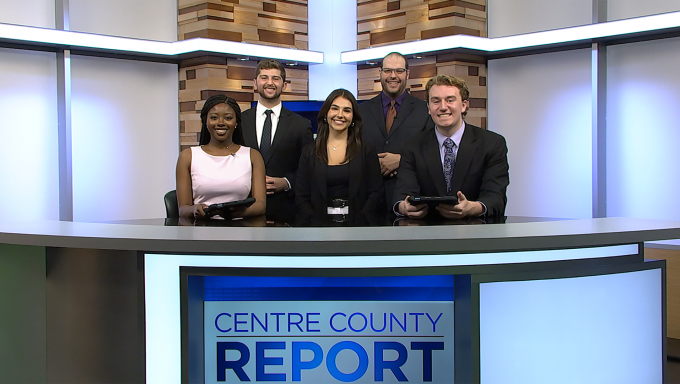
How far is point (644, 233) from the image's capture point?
214cm

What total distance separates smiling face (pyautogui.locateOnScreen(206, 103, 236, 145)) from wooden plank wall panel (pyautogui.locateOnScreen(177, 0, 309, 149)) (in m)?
2.37

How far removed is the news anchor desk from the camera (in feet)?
6.67

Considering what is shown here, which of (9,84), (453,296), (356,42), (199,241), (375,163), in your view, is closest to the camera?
(199,241)

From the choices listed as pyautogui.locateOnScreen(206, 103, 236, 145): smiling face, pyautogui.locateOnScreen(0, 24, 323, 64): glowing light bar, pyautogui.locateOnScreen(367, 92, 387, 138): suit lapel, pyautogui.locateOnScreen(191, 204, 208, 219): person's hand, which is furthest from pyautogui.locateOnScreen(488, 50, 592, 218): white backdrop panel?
pyautogui.locateOnScreen(191, 204, 208, 219): person's hand

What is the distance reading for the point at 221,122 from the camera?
3.13 m

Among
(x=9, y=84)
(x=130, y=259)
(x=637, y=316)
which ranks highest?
(x=9, y=84)

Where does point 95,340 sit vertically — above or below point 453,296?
below

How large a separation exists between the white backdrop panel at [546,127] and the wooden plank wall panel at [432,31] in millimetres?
216

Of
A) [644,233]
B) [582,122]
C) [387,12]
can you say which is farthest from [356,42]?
[644,233]

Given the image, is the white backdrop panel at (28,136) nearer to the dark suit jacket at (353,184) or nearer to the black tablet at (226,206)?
the dark suit jacket at (353,184)

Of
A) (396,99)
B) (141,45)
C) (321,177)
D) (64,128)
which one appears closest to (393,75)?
(396,99)

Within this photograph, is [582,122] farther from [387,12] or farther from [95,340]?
[95,340]

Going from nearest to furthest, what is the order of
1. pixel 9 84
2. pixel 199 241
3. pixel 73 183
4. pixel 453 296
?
pixel 199 241, pixel 453 296, pixel 9 84, pixel 73 183

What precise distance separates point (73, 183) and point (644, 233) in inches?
173
